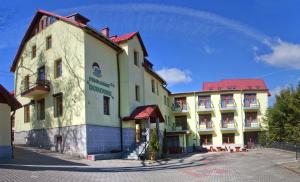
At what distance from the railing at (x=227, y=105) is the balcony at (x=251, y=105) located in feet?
5.14

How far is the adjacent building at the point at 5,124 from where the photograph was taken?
17.3m

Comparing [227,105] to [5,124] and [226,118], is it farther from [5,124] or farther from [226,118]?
[5,124]

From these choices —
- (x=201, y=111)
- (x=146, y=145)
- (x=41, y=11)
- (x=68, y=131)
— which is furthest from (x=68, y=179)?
(x=201, y=111)

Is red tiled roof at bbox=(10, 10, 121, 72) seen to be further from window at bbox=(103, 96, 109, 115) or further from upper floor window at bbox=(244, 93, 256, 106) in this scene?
upper floor window at bbox=(244, 93, 256, 106)

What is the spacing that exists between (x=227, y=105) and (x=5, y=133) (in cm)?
3559

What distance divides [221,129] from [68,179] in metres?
37.4

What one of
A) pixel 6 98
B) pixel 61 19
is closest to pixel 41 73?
pixel 61 19

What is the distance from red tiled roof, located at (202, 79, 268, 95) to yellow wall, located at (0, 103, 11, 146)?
37218mm

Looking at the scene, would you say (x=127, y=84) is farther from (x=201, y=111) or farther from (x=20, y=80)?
(x=201, y=111)

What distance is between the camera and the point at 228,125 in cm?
4778

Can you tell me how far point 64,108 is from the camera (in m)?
23.8

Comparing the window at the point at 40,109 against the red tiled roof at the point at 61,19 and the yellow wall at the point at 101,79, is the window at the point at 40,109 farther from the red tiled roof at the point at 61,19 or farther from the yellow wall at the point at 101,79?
the red tiled roof at the point at 61,19

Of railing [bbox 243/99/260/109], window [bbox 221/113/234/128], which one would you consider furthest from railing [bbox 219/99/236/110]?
railing [bbox 243/99/260/109]

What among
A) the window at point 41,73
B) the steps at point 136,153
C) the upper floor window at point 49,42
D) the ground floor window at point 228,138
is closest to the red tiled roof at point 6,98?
the window at point 41,73
